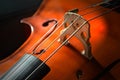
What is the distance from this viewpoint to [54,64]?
67 centimetres

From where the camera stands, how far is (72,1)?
102 centimetres

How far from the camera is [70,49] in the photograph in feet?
2.37

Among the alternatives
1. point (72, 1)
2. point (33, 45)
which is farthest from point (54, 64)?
point (72, 1)

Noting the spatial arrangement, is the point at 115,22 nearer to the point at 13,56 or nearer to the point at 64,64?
the point at 64,64

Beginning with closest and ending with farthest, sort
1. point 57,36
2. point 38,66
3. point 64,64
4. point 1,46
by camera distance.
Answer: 1. point 38,66
2. point 64,64
3. point 57,36
4. point 1,46

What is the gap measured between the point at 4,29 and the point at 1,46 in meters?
0.13

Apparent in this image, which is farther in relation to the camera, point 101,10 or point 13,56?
point 101,10

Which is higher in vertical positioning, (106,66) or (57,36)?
(57,36)

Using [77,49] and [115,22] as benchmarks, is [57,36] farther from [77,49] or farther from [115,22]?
[115,22]

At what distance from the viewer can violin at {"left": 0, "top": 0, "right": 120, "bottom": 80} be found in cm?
59

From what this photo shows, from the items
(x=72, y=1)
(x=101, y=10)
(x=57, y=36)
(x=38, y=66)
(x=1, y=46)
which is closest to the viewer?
(x=38, y=66)

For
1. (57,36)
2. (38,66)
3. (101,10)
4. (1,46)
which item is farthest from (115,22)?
(1,46)

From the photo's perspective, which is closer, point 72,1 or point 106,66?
point 106,66

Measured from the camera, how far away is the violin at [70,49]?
587 mm
